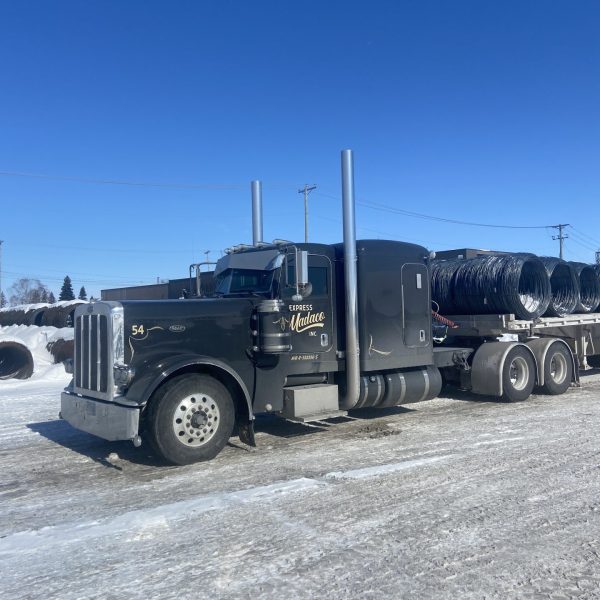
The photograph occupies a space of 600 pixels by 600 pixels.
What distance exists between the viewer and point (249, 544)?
434 cm

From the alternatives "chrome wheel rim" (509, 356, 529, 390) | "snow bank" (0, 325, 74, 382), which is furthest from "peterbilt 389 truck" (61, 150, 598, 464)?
"snow bank" (0, 325, 74, 382)

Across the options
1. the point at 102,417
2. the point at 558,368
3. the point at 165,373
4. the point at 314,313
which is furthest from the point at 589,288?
the point at 102,417

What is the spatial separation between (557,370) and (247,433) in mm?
7378

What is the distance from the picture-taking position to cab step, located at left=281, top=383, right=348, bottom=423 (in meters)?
7.69

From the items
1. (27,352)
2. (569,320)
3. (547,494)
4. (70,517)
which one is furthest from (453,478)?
(27,352)

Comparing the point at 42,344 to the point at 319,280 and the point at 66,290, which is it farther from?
the point at 66,290

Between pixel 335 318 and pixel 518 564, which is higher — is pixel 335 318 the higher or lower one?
the higher one

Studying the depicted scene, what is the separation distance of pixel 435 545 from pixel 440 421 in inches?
195

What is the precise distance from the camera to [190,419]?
6.56m

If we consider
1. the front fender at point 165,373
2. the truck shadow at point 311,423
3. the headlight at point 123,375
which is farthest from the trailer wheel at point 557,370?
the headlight at point 123,375

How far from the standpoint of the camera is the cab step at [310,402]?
769cm

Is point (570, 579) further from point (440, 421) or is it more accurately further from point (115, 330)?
point (440, 421)

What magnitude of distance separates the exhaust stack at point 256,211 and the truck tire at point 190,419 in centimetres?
522

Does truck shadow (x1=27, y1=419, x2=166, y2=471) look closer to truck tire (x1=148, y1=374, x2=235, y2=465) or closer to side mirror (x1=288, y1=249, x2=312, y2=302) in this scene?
truck tire (x1=148, y1=374, x2=235, y2=465)
